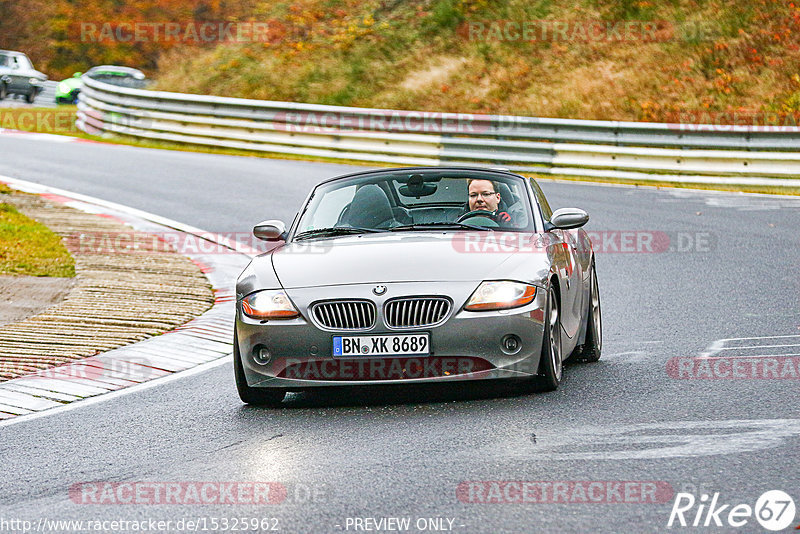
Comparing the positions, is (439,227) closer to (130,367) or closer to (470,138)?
(130,367)

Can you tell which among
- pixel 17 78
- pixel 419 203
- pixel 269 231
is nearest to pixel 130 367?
pixel 269 231

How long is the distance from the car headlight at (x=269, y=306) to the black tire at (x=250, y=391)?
0.69 ft

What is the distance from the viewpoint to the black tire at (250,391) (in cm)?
744

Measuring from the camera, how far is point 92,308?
435 inches

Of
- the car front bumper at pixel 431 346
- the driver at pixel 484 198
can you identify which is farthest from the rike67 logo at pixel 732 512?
the driver at pixel 484 198

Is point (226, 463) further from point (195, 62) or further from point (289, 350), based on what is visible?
point (195, 62)

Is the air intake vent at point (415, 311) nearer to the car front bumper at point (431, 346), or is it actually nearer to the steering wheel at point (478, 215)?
the car front bumper at point (431, 346)

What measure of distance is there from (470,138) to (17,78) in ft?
82.4

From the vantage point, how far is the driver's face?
27.6ft

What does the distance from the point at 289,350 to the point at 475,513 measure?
7.91 ft

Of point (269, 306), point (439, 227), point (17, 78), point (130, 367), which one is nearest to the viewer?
point (269, 306)

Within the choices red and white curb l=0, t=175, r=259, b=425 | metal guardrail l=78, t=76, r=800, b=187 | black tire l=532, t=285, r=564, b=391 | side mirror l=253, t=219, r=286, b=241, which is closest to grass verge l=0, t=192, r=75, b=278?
red and white curb l=0, t=175, r=259, b=425

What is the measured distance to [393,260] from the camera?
734cm

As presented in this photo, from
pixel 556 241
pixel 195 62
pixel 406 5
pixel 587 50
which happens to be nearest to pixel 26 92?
pixel 195 62
